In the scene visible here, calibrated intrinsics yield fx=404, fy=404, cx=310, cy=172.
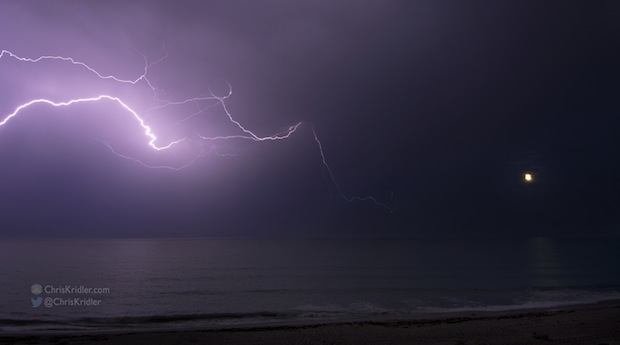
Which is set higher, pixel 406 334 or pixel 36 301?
pixel 406 334

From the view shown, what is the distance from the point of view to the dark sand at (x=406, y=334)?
394 inches

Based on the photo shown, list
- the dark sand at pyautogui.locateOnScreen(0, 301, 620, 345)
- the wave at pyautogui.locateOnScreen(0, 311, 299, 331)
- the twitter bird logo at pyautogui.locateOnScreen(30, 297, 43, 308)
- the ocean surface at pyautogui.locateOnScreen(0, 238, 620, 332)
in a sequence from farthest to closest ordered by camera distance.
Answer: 1. the twitter bird logo at pyautogui.locateOnScreen(30, 297, 43, 308)
2. the ocean surface at pyautogui.locateOnScreen(0, 238, 620, 332)
3. the wave at pyautogui.locateOnScreen(0, 311, 299, 331)
4. the dark sand at pyautogui.locateOnScreen(0, 301, 620, 345)

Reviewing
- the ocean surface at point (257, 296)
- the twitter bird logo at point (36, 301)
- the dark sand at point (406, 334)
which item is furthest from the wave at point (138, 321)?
the twitter bird logo at point (36, 301)

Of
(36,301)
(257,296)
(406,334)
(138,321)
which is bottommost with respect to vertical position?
(257,296)

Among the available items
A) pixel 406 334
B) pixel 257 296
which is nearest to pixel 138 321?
pixel 257 296

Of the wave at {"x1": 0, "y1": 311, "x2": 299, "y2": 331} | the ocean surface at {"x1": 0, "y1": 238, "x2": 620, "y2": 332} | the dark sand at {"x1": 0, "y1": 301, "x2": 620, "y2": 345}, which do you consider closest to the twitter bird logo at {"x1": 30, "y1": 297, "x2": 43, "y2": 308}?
the ocean surface at {"x1": 0, "y1": 238, "x2": 620, "y2": 332}

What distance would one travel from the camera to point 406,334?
10883mm

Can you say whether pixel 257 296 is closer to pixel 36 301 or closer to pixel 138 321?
pixel 138 321

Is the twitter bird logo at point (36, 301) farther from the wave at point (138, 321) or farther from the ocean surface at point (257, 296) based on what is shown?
the wave at point (138, 321)

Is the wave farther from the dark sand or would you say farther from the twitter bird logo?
the twitter bird logo

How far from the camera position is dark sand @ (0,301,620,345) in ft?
32.9

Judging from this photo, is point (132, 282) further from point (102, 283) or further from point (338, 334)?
point (338, 334)

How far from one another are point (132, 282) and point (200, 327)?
582 inches

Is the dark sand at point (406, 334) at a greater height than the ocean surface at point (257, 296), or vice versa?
the dark sand at point (406, 334)
